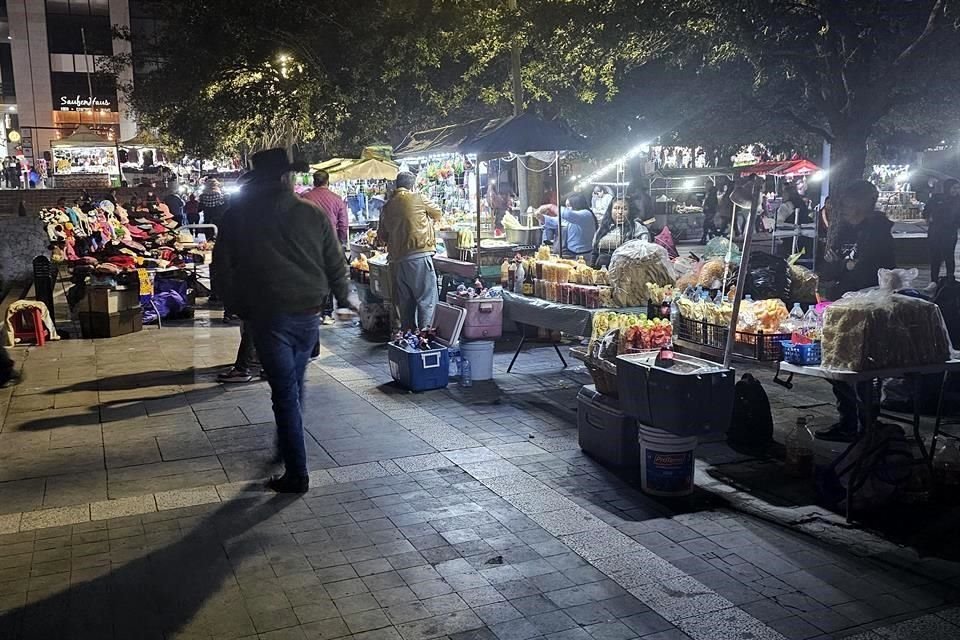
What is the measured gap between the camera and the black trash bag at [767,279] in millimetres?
7676

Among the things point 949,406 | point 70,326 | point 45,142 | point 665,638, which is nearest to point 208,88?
point 70,326

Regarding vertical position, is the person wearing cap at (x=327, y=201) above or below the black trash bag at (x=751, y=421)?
above

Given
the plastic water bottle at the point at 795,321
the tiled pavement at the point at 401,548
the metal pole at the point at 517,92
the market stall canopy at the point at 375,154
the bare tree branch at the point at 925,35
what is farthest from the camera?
the market stall canopy at the point at 375,154

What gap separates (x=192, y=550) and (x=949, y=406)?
6.28 meters

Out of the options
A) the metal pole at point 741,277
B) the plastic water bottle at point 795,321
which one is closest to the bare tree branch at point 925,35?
the plastic water bottle at point 795,321

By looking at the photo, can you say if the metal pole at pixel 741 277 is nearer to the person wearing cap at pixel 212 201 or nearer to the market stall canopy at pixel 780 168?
the person wearing cap at pixel 212 201

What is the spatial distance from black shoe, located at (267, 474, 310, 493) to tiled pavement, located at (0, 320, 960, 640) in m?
0.17

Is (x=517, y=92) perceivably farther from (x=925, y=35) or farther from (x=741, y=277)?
(x=741, y=277)

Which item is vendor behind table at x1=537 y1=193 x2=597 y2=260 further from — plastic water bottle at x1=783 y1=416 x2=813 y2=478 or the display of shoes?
plastic water bottle at x1=783 y1=416 x2=813 y2=478

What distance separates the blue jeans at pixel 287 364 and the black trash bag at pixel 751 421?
328 cm

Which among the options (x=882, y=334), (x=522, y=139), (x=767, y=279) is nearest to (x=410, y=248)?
(x=522, y=139)

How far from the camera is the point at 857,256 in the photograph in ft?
23.9

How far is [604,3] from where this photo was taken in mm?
13383

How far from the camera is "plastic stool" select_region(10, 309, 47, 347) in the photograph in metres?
11.2
